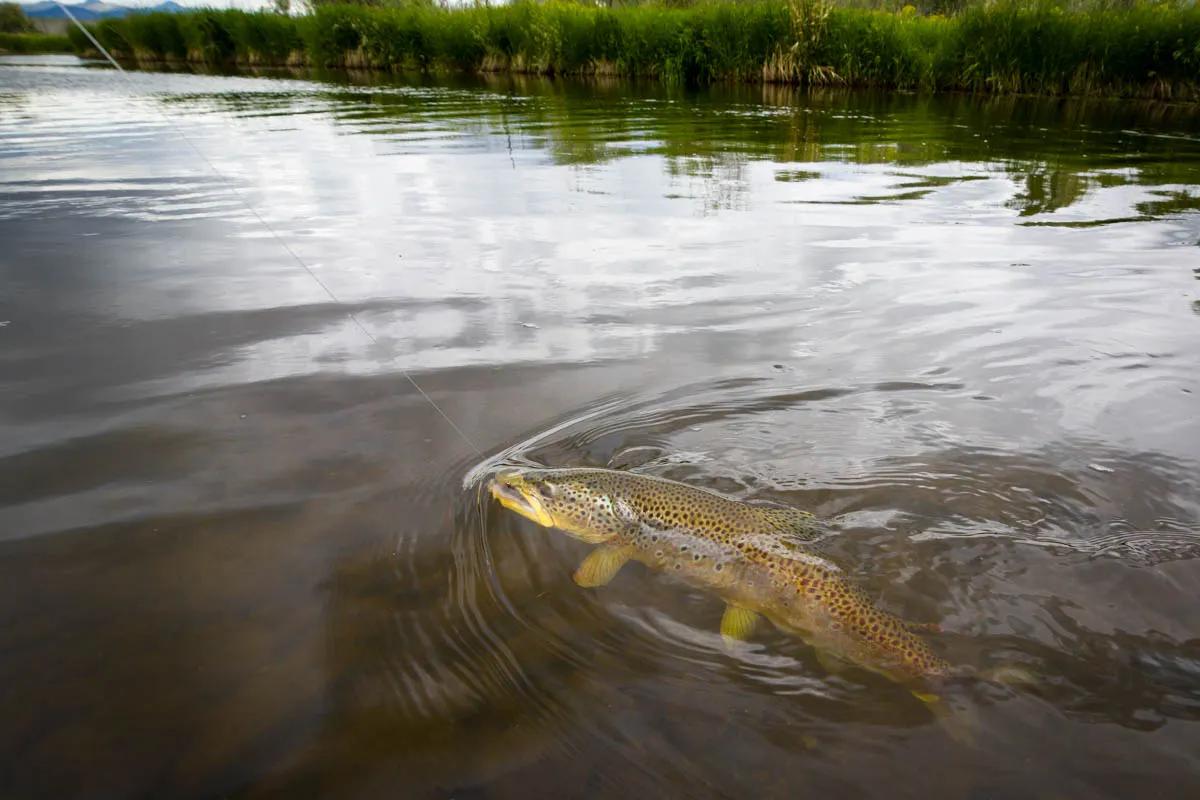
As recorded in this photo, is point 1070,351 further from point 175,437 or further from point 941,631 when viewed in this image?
point 175,437

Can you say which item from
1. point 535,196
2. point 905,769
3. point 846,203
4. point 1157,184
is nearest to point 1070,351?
point 905,769

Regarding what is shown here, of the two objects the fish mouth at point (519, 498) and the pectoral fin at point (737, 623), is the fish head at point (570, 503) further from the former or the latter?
the pectoral fin at point (737, 623)

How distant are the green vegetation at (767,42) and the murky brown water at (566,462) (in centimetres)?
1405

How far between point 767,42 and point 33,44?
68712 millimetres

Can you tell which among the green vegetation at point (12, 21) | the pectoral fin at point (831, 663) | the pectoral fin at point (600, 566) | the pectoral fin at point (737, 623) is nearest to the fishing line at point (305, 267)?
the pectoral fin at point (600, 566)

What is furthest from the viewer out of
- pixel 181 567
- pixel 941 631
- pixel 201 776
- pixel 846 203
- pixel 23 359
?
pixel 846 203

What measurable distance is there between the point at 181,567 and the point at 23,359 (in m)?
3.03

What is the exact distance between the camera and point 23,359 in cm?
470

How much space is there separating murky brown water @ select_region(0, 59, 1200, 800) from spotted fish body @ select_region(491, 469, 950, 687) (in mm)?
115

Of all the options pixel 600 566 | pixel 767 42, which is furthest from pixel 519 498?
pixel 767 42

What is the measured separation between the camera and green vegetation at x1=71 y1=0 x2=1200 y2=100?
18.7 meters

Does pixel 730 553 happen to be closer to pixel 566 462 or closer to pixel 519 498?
pixel 519 498

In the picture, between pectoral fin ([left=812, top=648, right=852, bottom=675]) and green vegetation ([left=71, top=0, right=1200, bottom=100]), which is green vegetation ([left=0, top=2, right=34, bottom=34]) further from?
pectoral fin ([left=812, top=648, right=852, bottom=675])

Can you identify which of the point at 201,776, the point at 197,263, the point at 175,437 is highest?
the point at 197,263
